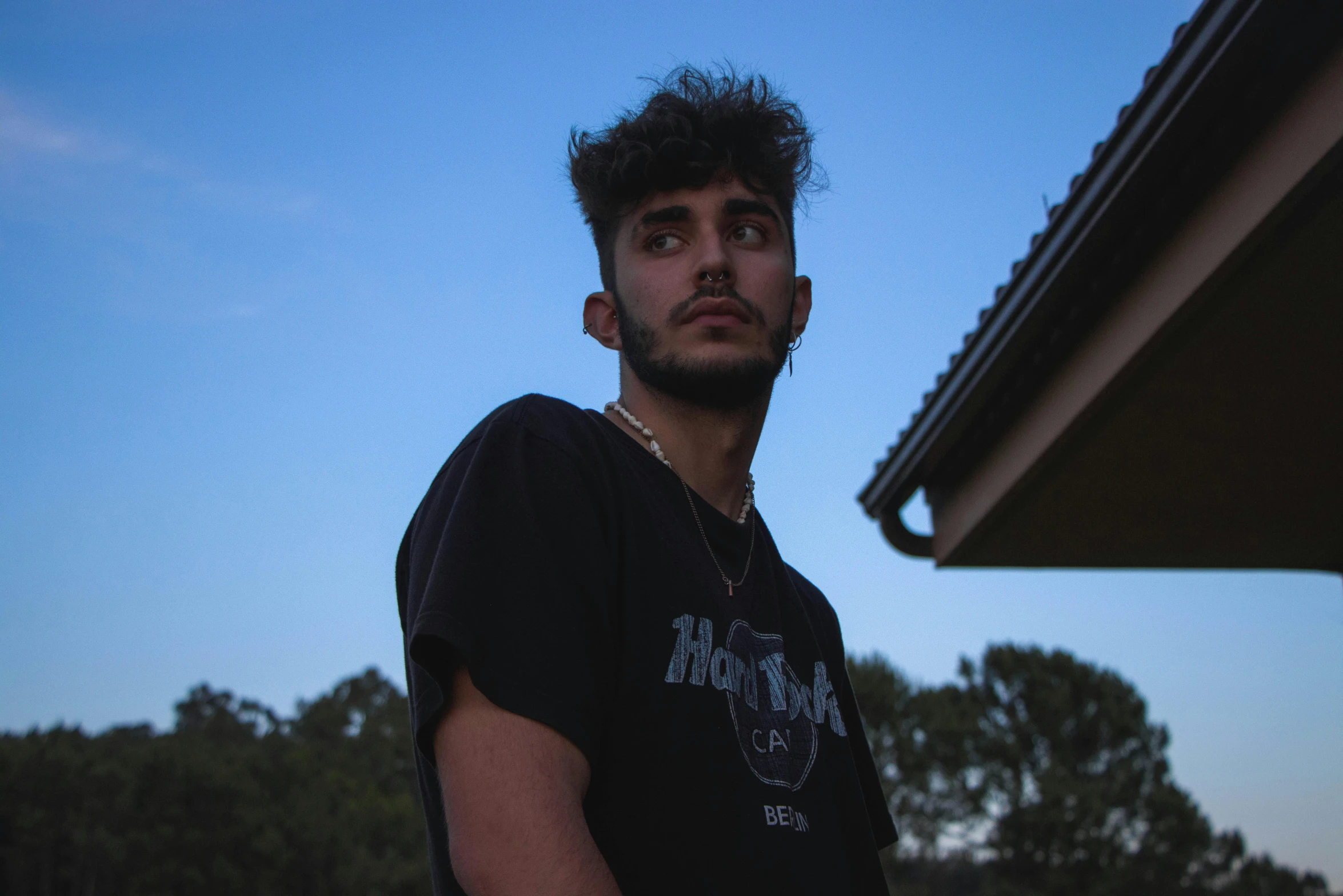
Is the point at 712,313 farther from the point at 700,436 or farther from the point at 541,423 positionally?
the point at 541,423

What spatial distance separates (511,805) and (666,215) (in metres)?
1.13

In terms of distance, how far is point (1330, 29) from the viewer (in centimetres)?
231

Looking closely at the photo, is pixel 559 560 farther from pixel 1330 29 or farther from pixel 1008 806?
pixel 1008 806

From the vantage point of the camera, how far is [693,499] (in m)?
1.54

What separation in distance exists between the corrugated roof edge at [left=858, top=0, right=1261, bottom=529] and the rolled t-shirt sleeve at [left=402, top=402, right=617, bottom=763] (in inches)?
84.0

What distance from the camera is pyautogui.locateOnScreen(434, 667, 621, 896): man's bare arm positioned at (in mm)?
942

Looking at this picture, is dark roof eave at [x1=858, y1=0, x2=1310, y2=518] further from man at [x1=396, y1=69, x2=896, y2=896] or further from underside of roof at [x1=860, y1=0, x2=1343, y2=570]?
man at [x1=396, y1=69, x2=896, y2=896]

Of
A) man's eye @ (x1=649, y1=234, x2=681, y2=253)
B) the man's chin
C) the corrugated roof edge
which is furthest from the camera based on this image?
the corrugated roof edge

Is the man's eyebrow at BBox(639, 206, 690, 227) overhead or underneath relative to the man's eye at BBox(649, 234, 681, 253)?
overhead

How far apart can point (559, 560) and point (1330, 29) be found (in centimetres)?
230

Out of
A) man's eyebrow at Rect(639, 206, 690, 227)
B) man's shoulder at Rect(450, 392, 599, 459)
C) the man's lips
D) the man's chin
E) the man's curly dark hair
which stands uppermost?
the man's curly dark hair

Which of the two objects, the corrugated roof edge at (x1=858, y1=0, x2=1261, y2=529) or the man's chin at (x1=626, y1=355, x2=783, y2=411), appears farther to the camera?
the corrugated roof edge at (x1=858, y1=0, x2=1261, y2=529)

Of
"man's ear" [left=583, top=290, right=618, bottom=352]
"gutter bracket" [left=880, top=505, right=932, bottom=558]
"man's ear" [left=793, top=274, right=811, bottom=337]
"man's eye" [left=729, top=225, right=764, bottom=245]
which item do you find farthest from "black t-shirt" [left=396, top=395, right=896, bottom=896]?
"gutter bracket" [left=880, top=505, right=932, bottom=558]

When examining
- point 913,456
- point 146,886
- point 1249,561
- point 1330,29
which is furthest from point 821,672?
point 146,886
